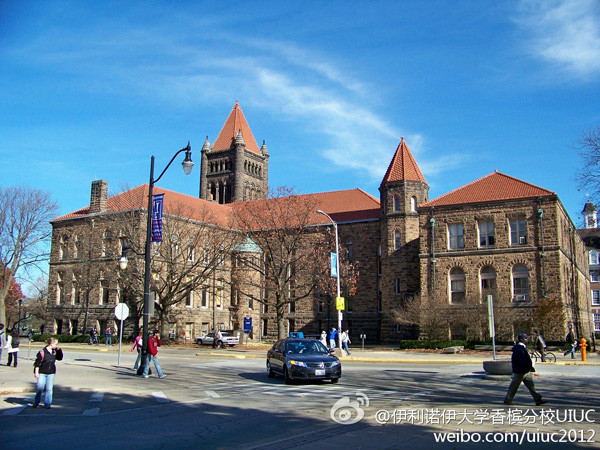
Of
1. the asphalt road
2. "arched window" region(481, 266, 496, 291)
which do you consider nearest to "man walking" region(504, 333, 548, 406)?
the asphalt road

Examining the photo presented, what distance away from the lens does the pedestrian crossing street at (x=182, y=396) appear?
13.3 m

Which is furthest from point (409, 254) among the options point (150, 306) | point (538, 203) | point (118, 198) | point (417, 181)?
point (150, 306)

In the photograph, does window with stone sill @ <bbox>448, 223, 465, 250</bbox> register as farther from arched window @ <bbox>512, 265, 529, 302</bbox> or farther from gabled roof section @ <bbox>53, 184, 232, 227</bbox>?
gabled roof section @ <bbox>53, 184, 232, 227</bbox>

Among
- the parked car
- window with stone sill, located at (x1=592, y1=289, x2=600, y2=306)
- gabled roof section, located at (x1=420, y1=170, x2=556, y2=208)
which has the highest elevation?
gabled roof section, located at (x1=420, y1=170, x2=556, y2=208)

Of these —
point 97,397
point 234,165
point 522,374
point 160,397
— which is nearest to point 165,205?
point 234,165

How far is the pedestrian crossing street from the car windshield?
1.26 metres

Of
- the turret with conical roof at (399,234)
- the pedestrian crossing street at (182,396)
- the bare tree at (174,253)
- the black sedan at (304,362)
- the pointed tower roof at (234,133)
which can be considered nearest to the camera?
the pedestrian crossing street at (182,396)

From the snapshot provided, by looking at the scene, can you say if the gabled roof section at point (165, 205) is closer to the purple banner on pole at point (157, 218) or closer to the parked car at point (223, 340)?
the parked car at point (223, 340)

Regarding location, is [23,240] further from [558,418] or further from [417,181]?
[558,418]

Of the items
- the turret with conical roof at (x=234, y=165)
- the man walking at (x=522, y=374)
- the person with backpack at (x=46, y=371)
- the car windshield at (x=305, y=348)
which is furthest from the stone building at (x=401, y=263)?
the person with backpack at (x=46, y=371)

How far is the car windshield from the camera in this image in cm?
1941

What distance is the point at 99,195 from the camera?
2201 inches

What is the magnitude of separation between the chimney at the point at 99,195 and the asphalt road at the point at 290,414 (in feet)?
126

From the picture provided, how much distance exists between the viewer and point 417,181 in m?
50.7
